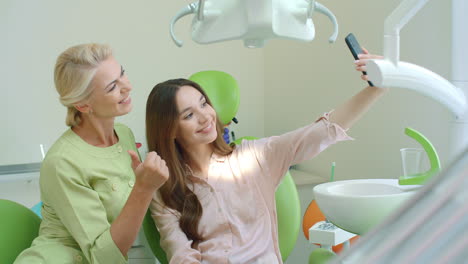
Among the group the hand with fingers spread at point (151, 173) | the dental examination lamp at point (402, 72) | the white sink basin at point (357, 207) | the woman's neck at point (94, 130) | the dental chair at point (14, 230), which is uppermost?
the dental examination lamp at point (402, 72)

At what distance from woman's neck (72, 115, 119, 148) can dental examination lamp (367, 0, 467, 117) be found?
2.90 ft

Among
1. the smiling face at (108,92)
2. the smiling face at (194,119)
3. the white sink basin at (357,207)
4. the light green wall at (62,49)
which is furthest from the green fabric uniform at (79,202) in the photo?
the light green wall at (62,49)

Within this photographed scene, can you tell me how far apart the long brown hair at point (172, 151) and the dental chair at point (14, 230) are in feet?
1.30

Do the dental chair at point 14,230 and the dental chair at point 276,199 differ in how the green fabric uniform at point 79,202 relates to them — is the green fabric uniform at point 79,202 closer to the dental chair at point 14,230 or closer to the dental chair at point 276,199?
the dental chair at point 14,230

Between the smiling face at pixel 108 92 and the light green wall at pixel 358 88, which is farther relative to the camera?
the light green wall at pixel 358 88

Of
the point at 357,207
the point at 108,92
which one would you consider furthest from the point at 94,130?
the point at 357,207

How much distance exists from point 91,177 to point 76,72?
279mm

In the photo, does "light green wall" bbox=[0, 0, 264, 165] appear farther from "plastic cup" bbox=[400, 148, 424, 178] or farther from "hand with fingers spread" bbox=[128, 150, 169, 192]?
"plastic cup" bbox=[400, 148, 424, 178]

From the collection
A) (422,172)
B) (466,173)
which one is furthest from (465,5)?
(466,173)

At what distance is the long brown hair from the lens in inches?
55.4

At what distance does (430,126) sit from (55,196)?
1305 mm

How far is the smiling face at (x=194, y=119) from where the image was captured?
1392 millimetres

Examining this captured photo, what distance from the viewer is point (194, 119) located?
1.41 m

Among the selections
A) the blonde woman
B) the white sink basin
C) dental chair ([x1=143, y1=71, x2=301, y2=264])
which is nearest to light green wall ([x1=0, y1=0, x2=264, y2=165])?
dental chair ([x1=143, y1=71, x2=301, y2=264])
